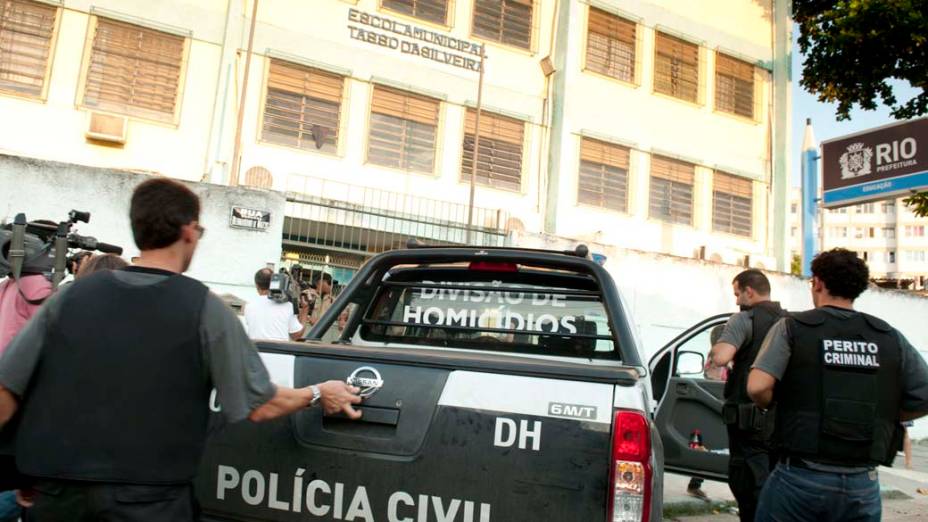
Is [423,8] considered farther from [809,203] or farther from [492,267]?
[492,267]

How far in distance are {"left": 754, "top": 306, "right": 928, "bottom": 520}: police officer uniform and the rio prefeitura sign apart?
12.4 metres

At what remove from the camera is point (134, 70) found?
42.9 ft

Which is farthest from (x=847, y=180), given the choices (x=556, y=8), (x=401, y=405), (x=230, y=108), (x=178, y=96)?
(x=401, y=405)

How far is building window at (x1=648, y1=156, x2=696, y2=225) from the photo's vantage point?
714 inches

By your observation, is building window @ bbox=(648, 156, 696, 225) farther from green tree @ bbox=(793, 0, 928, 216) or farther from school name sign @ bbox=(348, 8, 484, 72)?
school name sign @ bbox=(348, 8, 484, 72)

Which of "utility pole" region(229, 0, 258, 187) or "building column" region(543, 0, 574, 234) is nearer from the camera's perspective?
"utility pole" region(229, 0, 258, 187)

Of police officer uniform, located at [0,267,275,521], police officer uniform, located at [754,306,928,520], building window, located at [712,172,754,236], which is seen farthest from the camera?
building window, located at [712,172,754,236]

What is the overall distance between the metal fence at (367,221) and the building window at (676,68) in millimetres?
6431

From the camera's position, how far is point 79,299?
6.81 ft

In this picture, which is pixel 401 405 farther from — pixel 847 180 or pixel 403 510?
pixel 847 180

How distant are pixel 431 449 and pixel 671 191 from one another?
1701cm

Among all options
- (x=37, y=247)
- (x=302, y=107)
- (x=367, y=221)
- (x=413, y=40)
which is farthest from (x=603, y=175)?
(x=37, y=247)

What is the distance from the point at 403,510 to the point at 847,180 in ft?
50.1

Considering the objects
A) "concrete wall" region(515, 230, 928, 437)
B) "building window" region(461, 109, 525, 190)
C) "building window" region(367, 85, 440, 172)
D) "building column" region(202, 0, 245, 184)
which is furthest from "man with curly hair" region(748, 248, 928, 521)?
"building window" region(461, 109, 525, 190)
